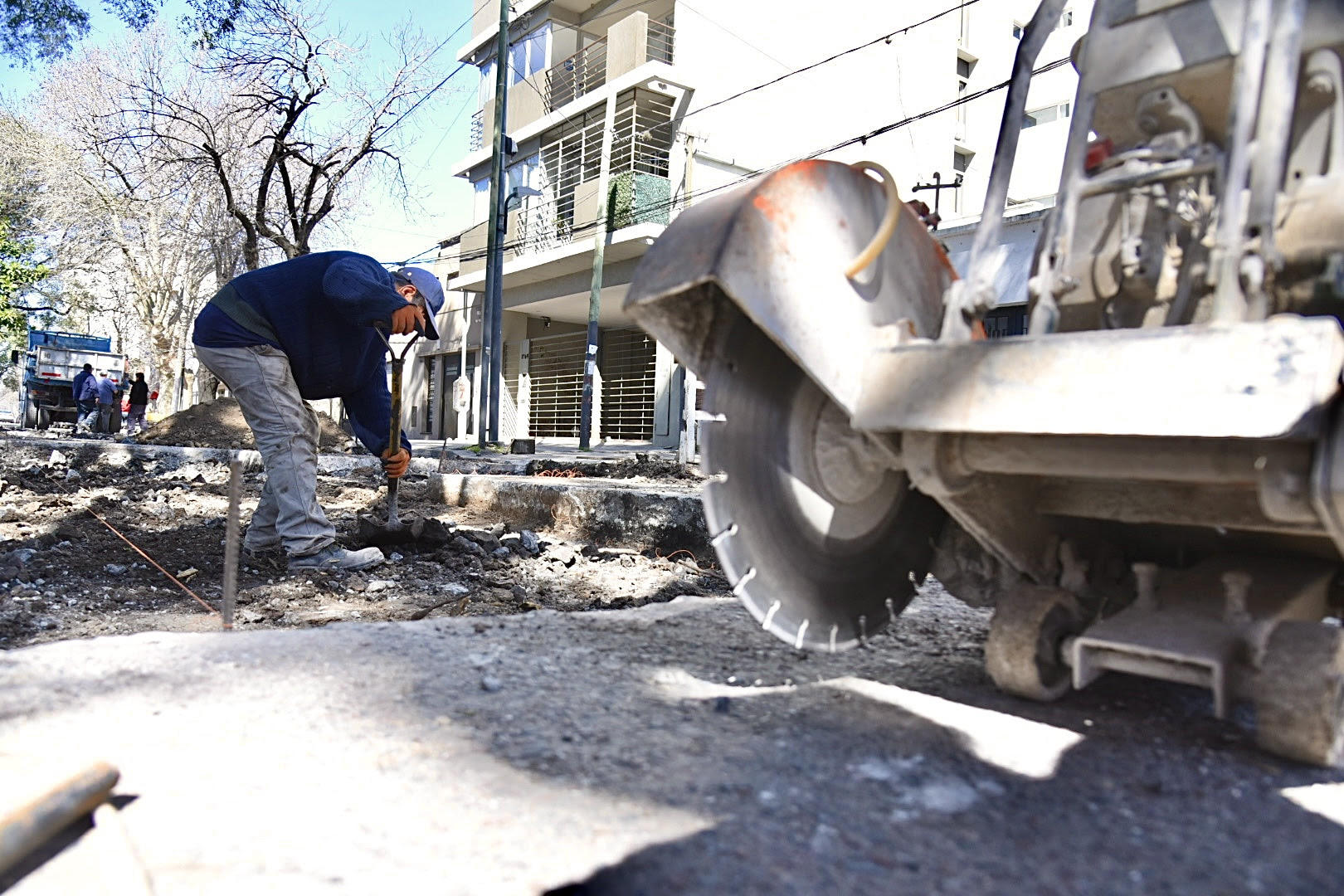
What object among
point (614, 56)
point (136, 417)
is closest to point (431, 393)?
point (136, 417)

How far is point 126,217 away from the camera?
26.8m

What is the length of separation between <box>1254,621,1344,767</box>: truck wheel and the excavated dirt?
8.31 feet

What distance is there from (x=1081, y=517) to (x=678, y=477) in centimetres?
675

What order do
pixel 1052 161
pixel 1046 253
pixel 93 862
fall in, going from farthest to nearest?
pixel 1052 161, pixel 1046 253, pixel 93 862

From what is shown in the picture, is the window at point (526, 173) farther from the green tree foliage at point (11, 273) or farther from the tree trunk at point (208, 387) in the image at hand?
the green tree foliage at point (11, 273)

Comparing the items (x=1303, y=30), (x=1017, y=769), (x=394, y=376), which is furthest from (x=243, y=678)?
(x=394, y=376)

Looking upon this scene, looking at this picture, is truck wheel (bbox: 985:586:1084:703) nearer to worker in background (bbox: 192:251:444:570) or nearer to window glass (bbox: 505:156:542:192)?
worker in background (bbox: 192:251:444:570)

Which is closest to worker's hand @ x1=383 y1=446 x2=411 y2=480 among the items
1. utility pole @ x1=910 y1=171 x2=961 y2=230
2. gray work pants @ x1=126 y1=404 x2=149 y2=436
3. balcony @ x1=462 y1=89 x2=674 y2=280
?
utility pole @ x1=910 y1=171 x2=961 y2=230

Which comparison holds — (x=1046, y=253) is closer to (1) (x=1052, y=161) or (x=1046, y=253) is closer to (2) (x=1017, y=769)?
(2) (x=1017, y=769)

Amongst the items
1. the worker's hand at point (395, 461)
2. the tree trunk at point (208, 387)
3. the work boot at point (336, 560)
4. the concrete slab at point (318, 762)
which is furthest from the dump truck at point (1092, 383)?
the tree trunk at point (208, 387)

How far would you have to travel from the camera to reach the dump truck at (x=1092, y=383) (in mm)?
1608

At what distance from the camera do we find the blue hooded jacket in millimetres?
4246

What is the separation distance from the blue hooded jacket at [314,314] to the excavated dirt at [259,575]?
1021mm

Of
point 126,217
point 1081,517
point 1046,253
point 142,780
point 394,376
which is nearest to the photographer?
point 142,780
